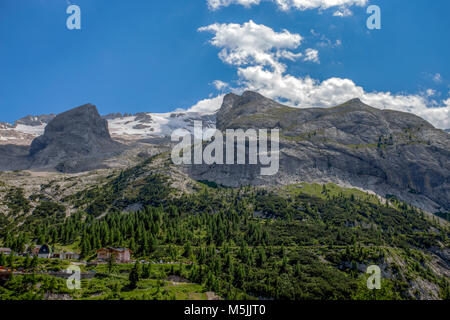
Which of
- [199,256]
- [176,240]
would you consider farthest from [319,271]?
[176,240]

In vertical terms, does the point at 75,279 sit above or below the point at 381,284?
above

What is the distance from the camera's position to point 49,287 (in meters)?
69.3

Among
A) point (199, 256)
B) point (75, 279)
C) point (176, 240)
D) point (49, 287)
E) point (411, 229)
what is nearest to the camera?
point (49, 287)

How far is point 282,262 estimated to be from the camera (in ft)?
385

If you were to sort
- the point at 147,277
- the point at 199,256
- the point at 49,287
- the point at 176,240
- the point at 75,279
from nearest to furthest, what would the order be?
1. the point at 49,287
2. the point at 75,279
3. the point at 147,277
4. the point at 199,256
5. the point at 176,240

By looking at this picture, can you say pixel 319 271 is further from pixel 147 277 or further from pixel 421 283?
pixel 147 277
